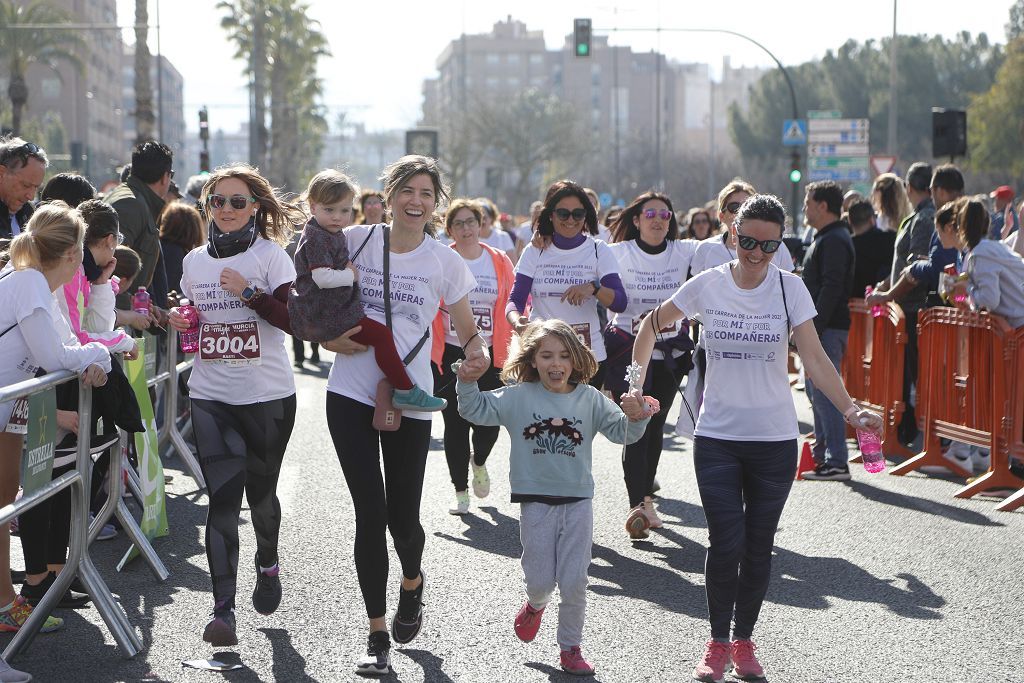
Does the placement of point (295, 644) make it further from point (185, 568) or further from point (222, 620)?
point (185, 568)

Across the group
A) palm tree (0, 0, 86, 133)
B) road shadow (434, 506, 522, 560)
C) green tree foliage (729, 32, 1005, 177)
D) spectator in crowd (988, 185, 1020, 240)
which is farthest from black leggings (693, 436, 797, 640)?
green tree foliage (729, 32, 1005, 177)

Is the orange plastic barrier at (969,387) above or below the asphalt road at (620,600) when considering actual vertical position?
above

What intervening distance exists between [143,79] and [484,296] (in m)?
28.1

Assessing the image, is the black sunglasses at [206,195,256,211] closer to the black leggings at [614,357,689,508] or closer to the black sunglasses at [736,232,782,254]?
the black sunglasses at [736,232,782,254]

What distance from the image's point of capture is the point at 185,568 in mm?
7242

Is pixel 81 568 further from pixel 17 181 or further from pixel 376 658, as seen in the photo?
pixel 17 181

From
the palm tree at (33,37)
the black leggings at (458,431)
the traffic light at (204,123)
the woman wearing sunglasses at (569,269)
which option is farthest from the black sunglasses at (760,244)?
the palm tree at (33,37)

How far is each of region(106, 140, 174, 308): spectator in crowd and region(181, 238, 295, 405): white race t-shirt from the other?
3459 mm

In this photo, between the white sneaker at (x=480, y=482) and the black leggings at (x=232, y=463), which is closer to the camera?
the black leggings at (x=232, y=463)

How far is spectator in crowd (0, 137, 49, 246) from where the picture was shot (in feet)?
26.0

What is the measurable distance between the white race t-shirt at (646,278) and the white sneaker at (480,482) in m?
1.45

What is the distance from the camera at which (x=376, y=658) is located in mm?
5355

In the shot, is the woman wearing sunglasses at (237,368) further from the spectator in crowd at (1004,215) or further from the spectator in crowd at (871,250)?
the spectator in crowd at (1004,215)

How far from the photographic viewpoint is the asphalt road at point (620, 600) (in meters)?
5.52
